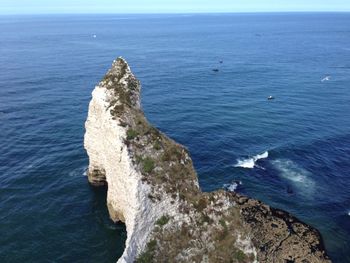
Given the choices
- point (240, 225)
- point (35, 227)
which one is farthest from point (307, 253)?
point (35, 227)

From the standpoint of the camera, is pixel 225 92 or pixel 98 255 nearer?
pixel 98 255

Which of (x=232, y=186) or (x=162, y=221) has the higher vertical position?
(x=162, y=221)

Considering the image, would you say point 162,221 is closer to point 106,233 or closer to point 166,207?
point 166,207

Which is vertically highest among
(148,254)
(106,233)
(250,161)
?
(148,254)

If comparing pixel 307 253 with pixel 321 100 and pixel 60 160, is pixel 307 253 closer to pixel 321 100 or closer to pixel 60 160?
pixel 60 160

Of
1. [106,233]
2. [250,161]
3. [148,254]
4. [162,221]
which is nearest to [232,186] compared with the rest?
[250,161]

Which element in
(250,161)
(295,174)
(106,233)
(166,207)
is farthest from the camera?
(250,161)

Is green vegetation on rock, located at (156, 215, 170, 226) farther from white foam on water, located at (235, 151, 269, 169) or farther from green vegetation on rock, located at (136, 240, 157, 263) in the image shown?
white foam on water, located at (235, 151, 269, 169)

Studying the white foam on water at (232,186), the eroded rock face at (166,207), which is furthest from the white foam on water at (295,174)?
the eroded rock face at (166,207)
